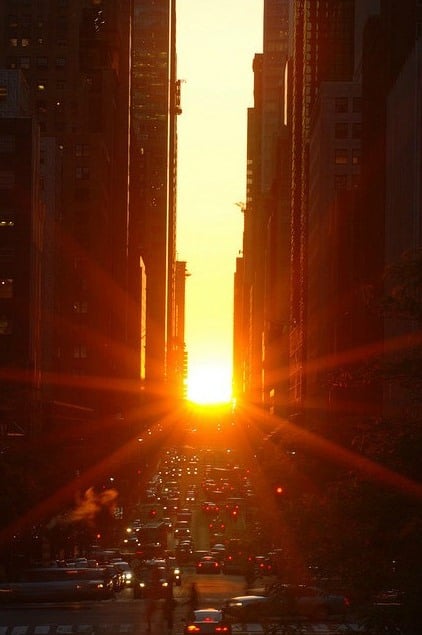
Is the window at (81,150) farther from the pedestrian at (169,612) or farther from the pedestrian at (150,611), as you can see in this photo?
the pedestrian at (150,611)

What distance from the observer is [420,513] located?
2984cm

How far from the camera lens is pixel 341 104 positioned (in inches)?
7849

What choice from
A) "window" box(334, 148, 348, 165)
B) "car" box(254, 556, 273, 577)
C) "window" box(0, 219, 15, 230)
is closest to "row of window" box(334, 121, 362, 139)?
"window" box(334, 148, 348, 165)

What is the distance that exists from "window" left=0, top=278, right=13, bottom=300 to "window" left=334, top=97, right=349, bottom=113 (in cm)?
8262

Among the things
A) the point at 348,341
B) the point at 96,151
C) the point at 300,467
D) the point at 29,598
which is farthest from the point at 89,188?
the point at 29,598

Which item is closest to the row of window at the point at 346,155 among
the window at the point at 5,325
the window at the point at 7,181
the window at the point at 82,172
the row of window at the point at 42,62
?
the window at the point at 82,172

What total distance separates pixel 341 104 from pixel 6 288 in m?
83.9

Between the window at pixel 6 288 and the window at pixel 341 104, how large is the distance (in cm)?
8262

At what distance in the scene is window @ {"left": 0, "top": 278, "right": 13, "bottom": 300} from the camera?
5007 inches

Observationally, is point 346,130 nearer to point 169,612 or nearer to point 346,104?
point 346,104

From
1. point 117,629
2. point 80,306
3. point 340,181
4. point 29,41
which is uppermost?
point 29,41

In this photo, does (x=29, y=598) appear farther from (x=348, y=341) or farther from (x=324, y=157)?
(x=324, y=157)

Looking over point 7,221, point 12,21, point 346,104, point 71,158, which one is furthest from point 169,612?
point 346,104

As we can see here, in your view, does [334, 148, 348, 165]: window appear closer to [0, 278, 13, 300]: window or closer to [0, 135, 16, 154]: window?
[0, 135, 16, 154]: window
